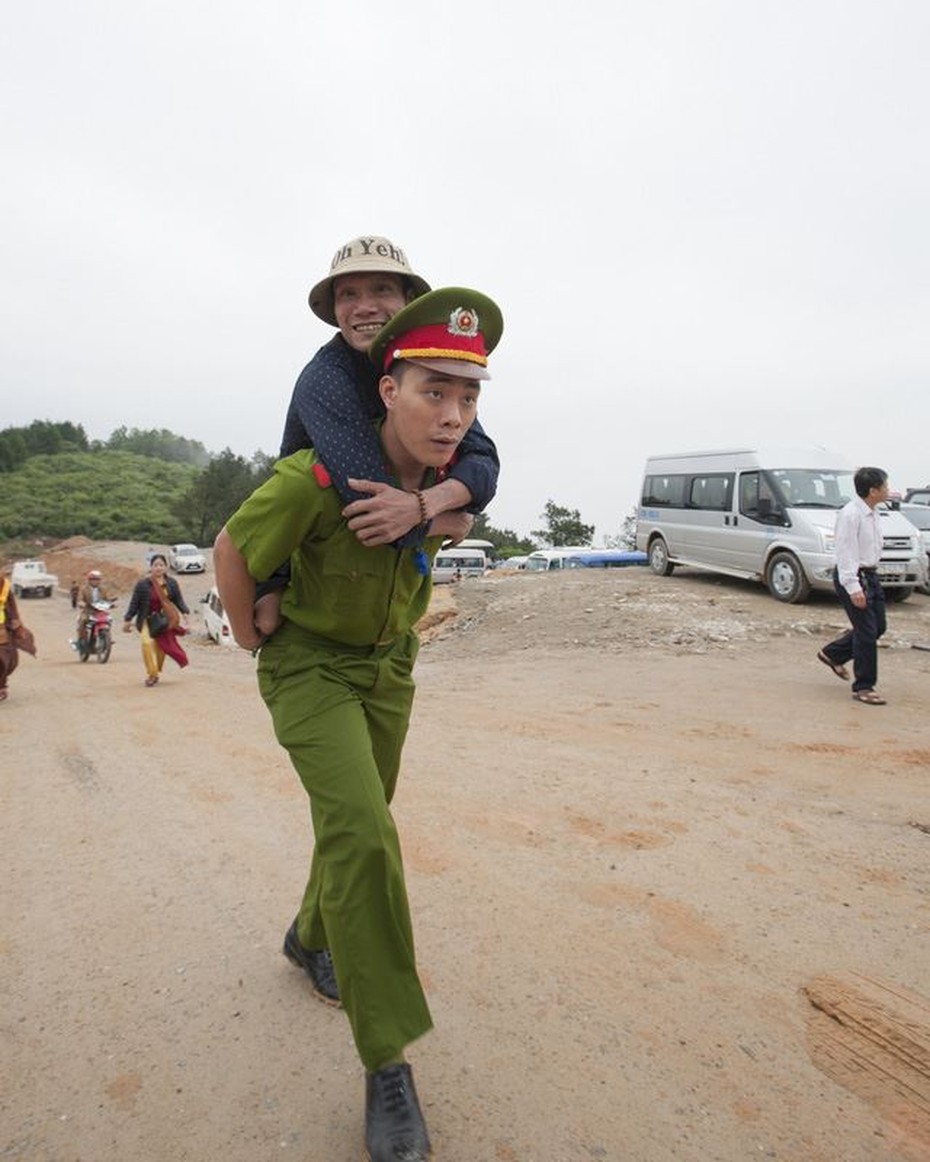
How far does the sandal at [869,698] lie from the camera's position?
22.6 ft

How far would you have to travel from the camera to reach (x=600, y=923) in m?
2.89

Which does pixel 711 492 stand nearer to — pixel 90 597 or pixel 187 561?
pixel 90 597

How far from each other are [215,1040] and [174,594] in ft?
29.5

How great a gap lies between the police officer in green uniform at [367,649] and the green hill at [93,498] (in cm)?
6711

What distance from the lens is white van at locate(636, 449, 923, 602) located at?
11.9 m

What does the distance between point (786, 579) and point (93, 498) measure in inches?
3134

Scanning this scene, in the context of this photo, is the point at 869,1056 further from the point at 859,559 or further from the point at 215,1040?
the point at 859,559

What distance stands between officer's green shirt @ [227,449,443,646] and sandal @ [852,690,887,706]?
5.94 metres

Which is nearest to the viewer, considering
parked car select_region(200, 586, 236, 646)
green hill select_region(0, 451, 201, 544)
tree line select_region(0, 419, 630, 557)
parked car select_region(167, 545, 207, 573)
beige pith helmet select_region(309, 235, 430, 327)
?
beige pith helmet select_region(309, 235, 430, 327)

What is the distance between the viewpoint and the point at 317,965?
2.52m

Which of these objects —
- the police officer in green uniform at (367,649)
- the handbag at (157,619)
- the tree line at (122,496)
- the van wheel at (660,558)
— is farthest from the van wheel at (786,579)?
the tree line at (122,496)

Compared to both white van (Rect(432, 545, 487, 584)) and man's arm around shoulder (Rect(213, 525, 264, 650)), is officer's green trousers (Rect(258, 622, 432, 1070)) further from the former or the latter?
white van (Rect(432, 545, 487, 584))

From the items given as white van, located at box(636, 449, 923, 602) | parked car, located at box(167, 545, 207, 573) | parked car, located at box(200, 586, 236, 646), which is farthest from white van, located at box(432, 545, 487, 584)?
parked car, located at box(167, 545, 207, 573)

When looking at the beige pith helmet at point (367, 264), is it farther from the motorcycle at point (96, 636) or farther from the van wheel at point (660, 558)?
the van wheel at point (660, 558)
